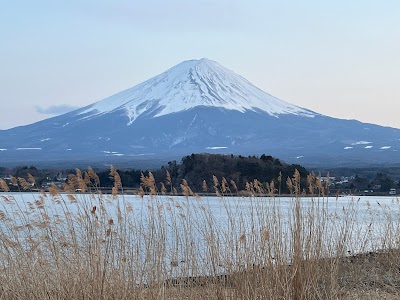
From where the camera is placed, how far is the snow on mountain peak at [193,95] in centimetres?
15650

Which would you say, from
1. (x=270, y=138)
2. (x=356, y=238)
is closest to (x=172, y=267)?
(x=356, y=238)

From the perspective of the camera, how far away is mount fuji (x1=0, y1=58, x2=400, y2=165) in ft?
412

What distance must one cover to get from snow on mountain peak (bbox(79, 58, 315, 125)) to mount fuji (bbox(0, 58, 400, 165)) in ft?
0.65

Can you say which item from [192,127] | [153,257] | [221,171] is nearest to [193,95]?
[192,127]

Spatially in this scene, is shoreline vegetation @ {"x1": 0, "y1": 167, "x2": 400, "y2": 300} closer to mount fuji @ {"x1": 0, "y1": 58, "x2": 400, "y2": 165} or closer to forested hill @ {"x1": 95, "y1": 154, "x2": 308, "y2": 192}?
forested hill @ {"x1": 95, "y1": 154, "x2": 308, "y2": 192}

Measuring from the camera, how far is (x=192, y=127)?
152 meters

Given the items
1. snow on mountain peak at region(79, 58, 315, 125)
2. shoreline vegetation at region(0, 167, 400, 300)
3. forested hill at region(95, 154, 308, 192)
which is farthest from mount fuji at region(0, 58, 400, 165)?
shoreline vegetation at region(0, 167, 400, 300)

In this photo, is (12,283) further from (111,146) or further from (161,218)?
(111,146)

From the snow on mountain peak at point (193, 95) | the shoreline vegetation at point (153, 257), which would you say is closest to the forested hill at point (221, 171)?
the shoreline vegetation at point (153, 257)

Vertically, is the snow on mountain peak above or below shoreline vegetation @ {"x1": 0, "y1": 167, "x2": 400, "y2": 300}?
above

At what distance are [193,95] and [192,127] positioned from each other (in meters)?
14.2

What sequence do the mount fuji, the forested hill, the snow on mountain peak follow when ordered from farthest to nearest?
the snow on mountain peak → the mount fuji → the forested hill

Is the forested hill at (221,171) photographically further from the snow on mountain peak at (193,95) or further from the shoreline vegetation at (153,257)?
the snow on mountain peak at (193,95)

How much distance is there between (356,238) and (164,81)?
Result: 158776mm
